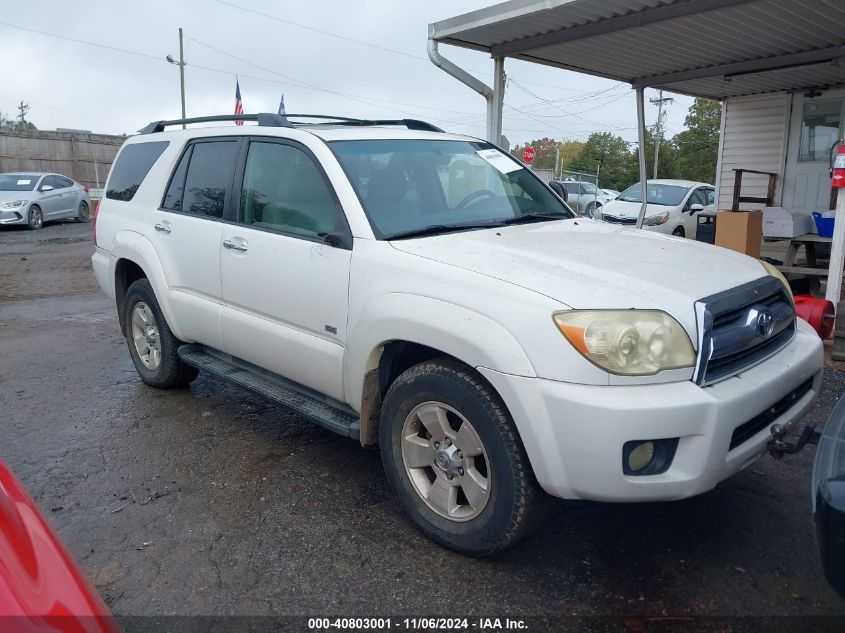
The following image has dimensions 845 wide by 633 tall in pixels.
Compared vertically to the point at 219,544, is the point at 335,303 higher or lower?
higher

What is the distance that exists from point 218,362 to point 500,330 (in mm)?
2451

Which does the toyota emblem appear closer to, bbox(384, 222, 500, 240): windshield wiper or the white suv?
the white suv

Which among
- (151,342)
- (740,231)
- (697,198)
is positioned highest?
(697,198)

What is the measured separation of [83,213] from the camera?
2011cm

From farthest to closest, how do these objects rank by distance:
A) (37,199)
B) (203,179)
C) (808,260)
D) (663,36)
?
(37,199) < (808,260) < (663,36) < (203,179)

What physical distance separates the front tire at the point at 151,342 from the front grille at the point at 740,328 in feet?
11.8

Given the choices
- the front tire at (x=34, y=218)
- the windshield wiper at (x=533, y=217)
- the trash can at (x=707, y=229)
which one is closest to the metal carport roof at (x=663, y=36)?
the trash can at (x=707, y=229)

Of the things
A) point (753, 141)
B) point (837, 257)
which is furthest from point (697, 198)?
point (837, 257)

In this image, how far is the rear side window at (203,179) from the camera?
441cm

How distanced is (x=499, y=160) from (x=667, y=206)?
1129 cm

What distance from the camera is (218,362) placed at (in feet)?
15.0

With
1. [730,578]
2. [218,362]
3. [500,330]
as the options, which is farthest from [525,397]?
[218,362]

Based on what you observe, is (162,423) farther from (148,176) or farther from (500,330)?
(500,330)

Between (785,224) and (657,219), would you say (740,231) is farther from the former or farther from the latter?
(657,219)
